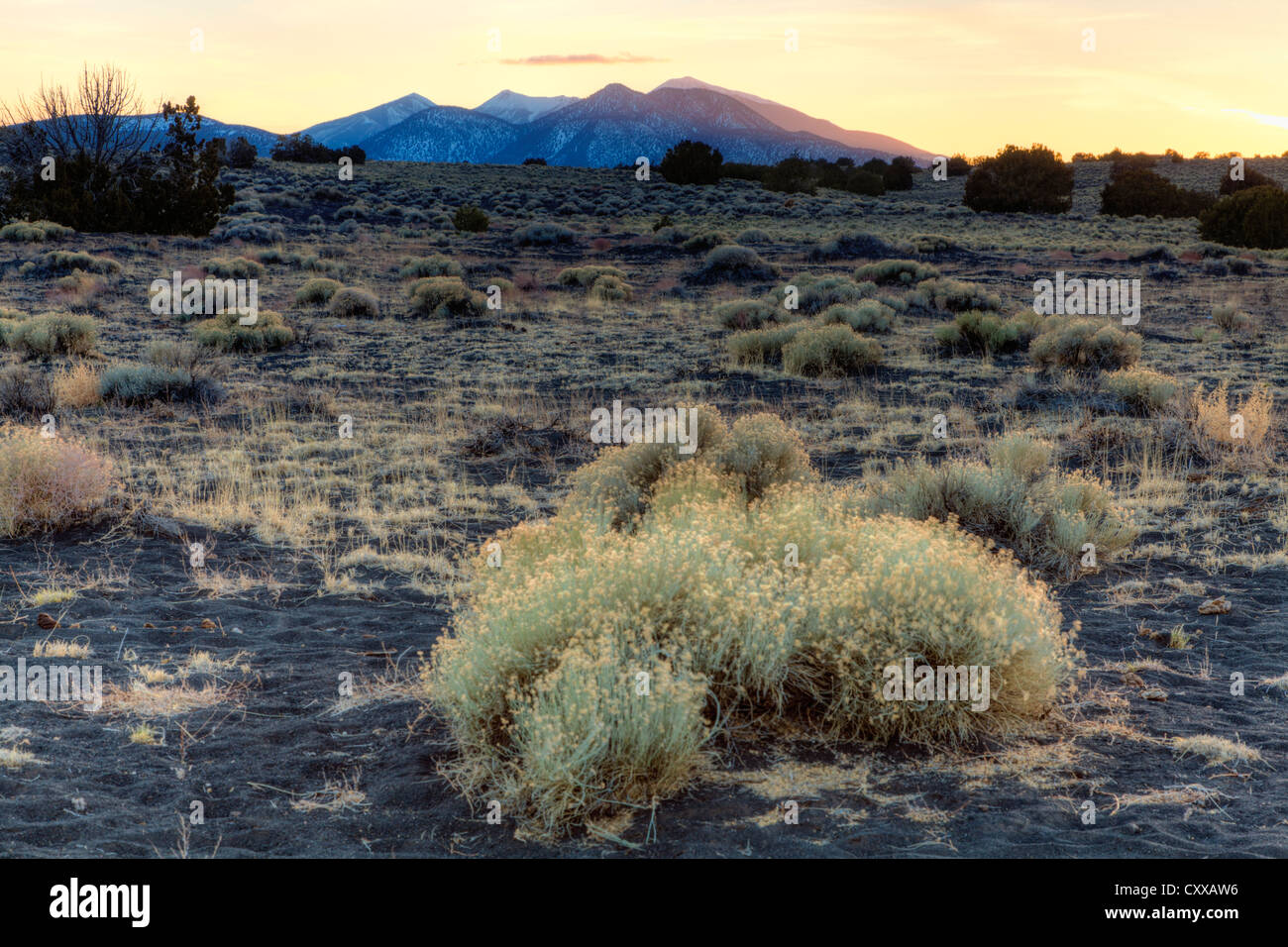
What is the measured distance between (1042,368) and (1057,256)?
17667 millimetres

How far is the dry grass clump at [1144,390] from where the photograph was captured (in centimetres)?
1186

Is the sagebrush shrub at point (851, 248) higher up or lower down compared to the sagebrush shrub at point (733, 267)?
higher up

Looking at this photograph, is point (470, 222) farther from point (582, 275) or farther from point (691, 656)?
point (691, 656)

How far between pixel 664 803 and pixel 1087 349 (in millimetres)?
13068

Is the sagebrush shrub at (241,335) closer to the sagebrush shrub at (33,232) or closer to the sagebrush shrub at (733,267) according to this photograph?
the sagebrush shrub at (733,267)

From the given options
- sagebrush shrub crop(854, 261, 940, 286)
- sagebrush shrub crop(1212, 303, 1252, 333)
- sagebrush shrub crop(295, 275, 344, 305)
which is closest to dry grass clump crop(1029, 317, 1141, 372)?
sagebrush shrub crop(1212, 303, 1252, 333)

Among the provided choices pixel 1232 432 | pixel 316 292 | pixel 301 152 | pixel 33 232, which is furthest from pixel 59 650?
pixel 301 152

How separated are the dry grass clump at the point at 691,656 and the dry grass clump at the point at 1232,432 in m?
6.44

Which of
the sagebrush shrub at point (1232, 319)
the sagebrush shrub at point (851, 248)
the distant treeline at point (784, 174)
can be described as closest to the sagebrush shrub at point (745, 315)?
the sagebrush shrub at point (1232, 319)

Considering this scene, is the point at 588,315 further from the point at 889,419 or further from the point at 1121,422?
the point at 1121,422

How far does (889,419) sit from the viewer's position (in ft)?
40.4

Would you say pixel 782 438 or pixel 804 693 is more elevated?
pixel 782 438

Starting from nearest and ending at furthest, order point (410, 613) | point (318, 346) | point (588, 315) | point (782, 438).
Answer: point (410, 613), point (782, 438), point (318, 346), point (588, 315)

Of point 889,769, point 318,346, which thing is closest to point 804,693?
point 889,769
